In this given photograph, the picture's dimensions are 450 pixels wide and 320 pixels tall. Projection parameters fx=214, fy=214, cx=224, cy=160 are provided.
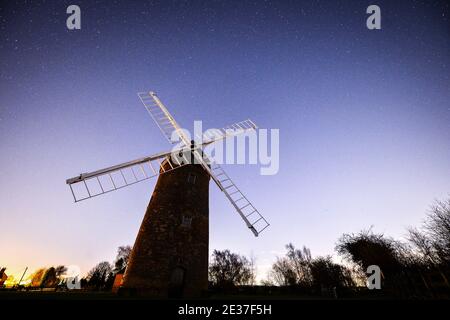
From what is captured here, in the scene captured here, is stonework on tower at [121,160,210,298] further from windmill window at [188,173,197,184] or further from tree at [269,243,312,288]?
tree at [269,243,312,288]

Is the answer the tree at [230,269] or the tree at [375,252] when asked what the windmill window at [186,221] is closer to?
the tree at [375,252]

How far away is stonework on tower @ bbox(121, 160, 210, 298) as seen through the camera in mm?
10766

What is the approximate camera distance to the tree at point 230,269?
5747 centimetres

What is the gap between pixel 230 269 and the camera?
59438 millimetres

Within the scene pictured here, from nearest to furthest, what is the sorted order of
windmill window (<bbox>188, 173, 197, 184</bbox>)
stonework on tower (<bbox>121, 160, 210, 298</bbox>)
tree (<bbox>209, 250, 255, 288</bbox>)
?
1. stonework on tower (<bbox>121, 160, 210, 298</bbox>)
2. windmill window (<bbox>188, 173, 197, 184</bbox>)
3. tree (<bbox>209, 250, 255, 288</bbox>)

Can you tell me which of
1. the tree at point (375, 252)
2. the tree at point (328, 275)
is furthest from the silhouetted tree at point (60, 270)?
the tree at point (375, 252)

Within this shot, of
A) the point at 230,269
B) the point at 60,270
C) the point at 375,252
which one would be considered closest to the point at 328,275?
the point at 375,252

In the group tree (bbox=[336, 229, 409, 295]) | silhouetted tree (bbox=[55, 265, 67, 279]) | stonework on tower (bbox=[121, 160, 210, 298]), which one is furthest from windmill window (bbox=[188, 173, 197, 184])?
silhouetted tree (bbox=[55, 265, 67, 279])

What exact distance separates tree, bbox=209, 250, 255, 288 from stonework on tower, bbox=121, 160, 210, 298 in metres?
49.8

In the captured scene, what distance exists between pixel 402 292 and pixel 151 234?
19621mm

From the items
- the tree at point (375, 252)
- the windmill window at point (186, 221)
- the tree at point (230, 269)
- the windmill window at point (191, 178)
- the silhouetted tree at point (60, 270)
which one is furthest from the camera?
the silhouetted tree at point (60, 270)

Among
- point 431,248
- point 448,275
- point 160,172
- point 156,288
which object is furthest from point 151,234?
point 431,248

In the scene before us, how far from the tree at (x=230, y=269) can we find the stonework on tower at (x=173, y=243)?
1959 inches
